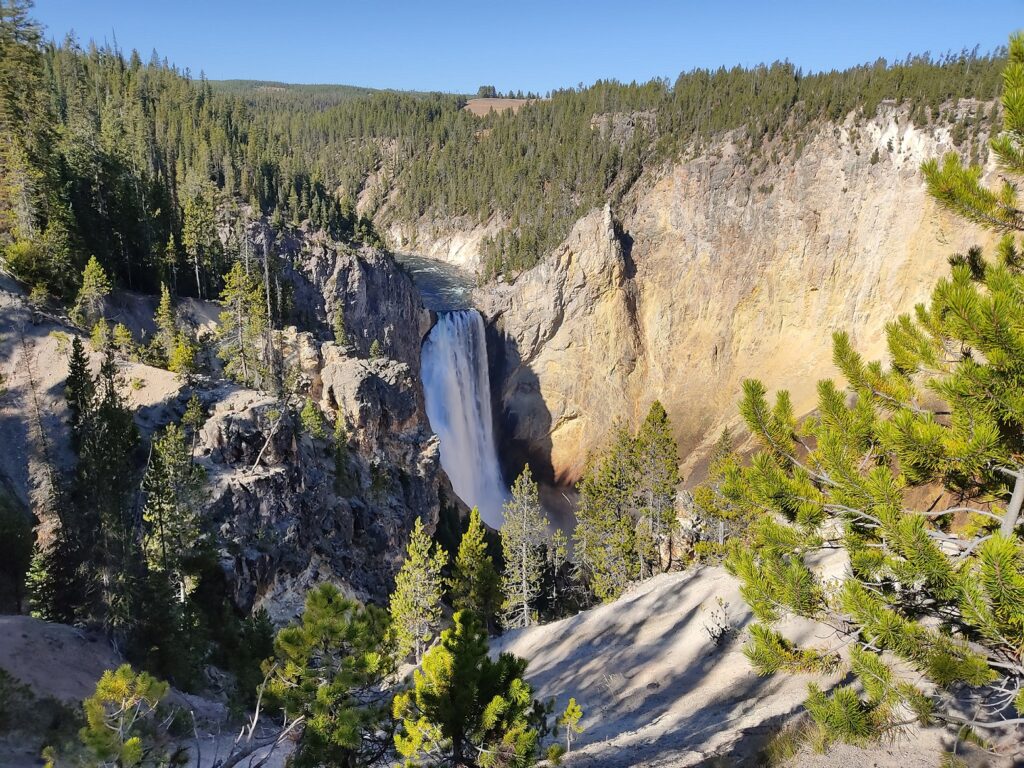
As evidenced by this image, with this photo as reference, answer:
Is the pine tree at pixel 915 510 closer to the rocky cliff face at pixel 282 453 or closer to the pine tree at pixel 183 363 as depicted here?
the rocky cliff face at pixel 282 453

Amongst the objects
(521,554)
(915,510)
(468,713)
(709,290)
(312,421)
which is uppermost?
(709,290)

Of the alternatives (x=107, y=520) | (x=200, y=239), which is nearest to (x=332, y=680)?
(x=107, y=520)

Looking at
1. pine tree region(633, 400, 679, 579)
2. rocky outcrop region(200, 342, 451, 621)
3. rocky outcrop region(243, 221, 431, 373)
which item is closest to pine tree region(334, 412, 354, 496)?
Answer: rocky outcrop region(200, 342, 451, 621)

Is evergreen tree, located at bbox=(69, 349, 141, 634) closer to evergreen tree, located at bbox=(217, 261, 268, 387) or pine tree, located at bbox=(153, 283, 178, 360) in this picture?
pine tree, located at bbox=(153, 283, 178, 360)

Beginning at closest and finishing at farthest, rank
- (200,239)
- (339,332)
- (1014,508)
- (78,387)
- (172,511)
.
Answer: (1014,508) < (78,387) < (172,511) < (200,239) < (339,332)

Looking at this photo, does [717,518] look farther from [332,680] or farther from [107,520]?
[107,520]

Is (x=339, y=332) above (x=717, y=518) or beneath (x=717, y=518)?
above

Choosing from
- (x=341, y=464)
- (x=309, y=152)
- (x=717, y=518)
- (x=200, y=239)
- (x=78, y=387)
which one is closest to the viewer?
(x=78, y=387)

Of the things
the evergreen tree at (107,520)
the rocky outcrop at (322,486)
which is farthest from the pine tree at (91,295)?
the evergreen tree at (107,520)
